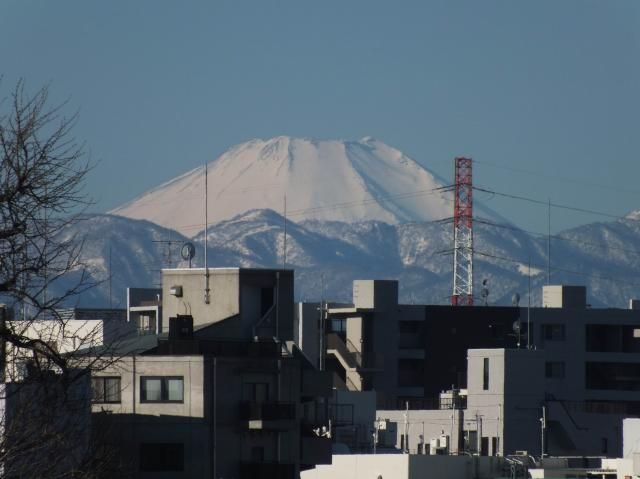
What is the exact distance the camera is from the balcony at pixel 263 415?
54.0m

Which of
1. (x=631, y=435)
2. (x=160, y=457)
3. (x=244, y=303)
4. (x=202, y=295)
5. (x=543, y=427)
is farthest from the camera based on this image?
(x=543, y=427)

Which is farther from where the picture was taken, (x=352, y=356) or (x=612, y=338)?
(x=612, y=338)

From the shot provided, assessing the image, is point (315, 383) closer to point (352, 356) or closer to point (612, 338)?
point (352, 356)

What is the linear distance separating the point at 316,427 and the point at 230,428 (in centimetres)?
704

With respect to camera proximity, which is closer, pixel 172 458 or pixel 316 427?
pixel 172 458

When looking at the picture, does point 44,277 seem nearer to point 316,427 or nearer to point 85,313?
point 316,427

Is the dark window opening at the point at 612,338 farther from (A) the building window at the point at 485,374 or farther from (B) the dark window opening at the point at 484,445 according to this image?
(B) the dark window opening at the point at 484,445

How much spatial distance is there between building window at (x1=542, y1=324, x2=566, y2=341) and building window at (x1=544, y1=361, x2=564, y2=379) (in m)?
1.63

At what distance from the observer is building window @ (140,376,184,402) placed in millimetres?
52750

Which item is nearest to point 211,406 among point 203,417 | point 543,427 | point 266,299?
point 203,417

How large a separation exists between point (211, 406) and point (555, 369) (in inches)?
2345

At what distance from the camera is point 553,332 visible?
112000 millimetres

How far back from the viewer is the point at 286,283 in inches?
2484

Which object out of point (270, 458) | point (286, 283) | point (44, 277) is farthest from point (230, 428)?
point (44, 277)
